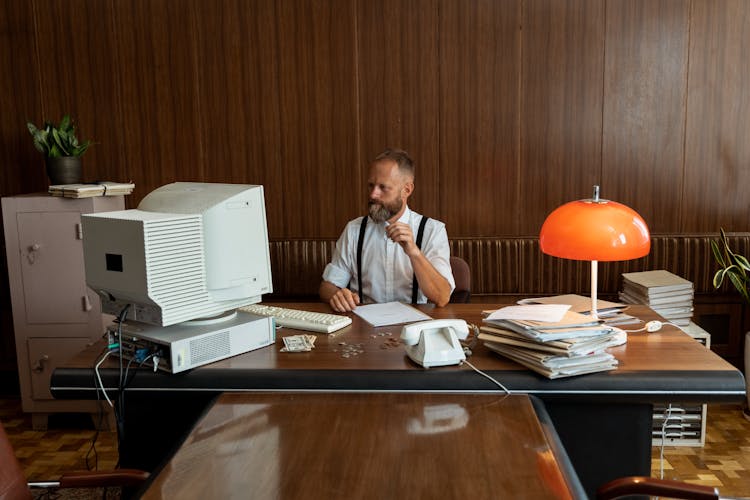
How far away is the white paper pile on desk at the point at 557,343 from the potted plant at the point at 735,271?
2037 millimetres

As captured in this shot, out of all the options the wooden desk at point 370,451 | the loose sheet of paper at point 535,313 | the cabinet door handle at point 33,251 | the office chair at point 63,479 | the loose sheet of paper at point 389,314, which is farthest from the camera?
the cabinet door handle at point 33,251

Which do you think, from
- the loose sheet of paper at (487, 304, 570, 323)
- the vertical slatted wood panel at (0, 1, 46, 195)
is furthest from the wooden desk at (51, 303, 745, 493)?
the vertical slatted wood panel at (0, 1, 46, 195)

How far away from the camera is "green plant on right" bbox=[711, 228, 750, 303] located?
396 centimetres

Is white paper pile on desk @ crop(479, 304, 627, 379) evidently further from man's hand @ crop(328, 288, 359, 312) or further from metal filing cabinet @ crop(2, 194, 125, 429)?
metal filing cabinet @ crop(2, 194, 125, 429)

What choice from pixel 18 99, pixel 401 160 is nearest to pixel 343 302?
pixel 401 160

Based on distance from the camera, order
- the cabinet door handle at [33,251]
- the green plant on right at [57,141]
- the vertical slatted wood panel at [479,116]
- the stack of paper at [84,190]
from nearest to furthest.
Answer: the stack of paper at [84,190], the cabinet door handle at [33,251], the green plant on right at [57,141], the vertical slatted wood panel at [479,116]

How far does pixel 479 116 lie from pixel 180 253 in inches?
103

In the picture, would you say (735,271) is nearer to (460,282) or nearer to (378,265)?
(460,282)

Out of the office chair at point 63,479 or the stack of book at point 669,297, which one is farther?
the stack of book at point 669,297

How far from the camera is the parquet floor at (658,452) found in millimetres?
3320

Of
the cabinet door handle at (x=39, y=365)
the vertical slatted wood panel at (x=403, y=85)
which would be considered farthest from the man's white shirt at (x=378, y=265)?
the cabinet door handle at (x=39, y=365)

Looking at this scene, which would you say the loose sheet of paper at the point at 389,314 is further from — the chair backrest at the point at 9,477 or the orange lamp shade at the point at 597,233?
the chair backrest at the point at 9,477

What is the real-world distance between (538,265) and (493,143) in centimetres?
78

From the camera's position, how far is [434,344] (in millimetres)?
2223
